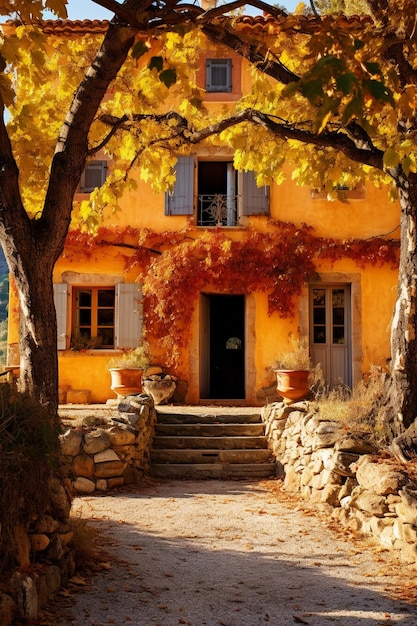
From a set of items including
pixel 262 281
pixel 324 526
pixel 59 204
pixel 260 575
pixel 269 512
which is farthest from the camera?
pixel 262 281

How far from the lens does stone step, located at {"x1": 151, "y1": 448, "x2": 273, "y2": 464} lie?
876 centimetres

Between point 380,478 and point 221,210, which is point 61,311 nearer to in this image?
point 221,210

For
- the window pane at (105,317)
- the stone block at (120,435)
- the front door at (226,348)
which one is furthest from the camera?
the front door at (226,348)

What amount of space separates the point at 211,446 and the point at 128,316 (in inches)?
165

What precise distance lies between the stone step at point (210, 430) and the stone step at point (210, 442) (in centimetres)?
25

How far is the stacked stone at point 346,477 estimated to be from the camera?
5.02 meters

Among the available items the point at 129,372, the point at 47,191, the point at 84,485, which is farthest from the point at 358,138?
the point at 129,372

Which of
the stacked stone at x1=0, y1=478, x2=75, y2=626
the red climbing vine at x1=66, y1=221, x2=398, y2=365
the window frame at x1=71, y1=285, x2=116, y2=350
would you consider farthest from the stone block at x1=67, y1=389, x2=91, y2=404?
the stacked stone at x1=0, y1=478, x2=75, y2=626

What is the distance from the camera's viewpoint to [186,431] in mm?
9445

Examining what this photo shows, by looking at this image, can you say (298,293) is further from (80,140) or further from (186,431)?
(80,140)

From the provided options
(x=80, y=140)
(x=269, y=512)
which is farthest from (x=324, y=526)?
(x=80, y=140)

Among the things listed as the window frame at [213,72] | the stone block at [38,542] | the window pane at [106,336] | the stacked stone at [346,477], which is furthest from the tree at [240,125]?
the window pane at [106,336]

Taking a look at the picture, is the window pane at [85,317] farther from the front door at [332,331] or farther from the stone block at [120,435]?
the stone block at [120,435]

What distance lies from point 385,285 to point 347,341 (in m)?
1.29
